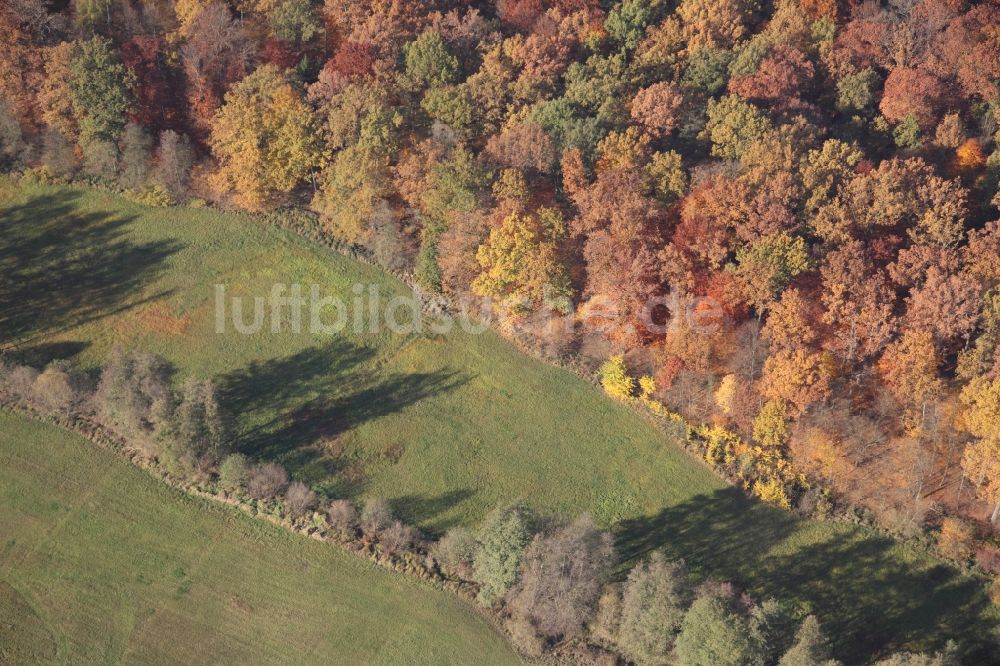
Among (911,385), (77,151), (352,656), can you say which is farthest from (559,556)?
(77,151)

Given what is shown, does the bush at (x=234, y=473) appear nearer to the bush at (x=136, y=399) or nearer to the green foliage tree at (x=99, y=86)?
the bush at (x=136, y=399)

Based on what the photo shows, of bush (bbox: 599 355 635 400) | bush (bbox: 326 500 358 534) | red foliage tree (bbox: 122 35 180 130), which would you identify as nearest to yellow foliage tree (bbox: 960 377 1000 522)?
bush (bbox: 599 355 635 400)

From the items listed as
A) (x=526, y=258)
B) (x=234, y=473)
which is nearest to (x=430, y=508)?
(x=234, y=473)

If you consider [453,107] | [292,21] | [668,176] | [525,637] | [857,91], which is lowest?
[525,637]

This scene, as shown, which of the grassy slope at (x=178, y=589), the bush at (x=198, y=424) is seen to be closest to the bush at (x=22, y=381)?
the grassy slope at (x=178, y=589)

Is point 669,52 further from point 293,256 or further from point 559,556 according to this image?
point 559,556

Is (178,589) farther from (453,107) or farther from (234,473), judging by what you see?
(453,107)
